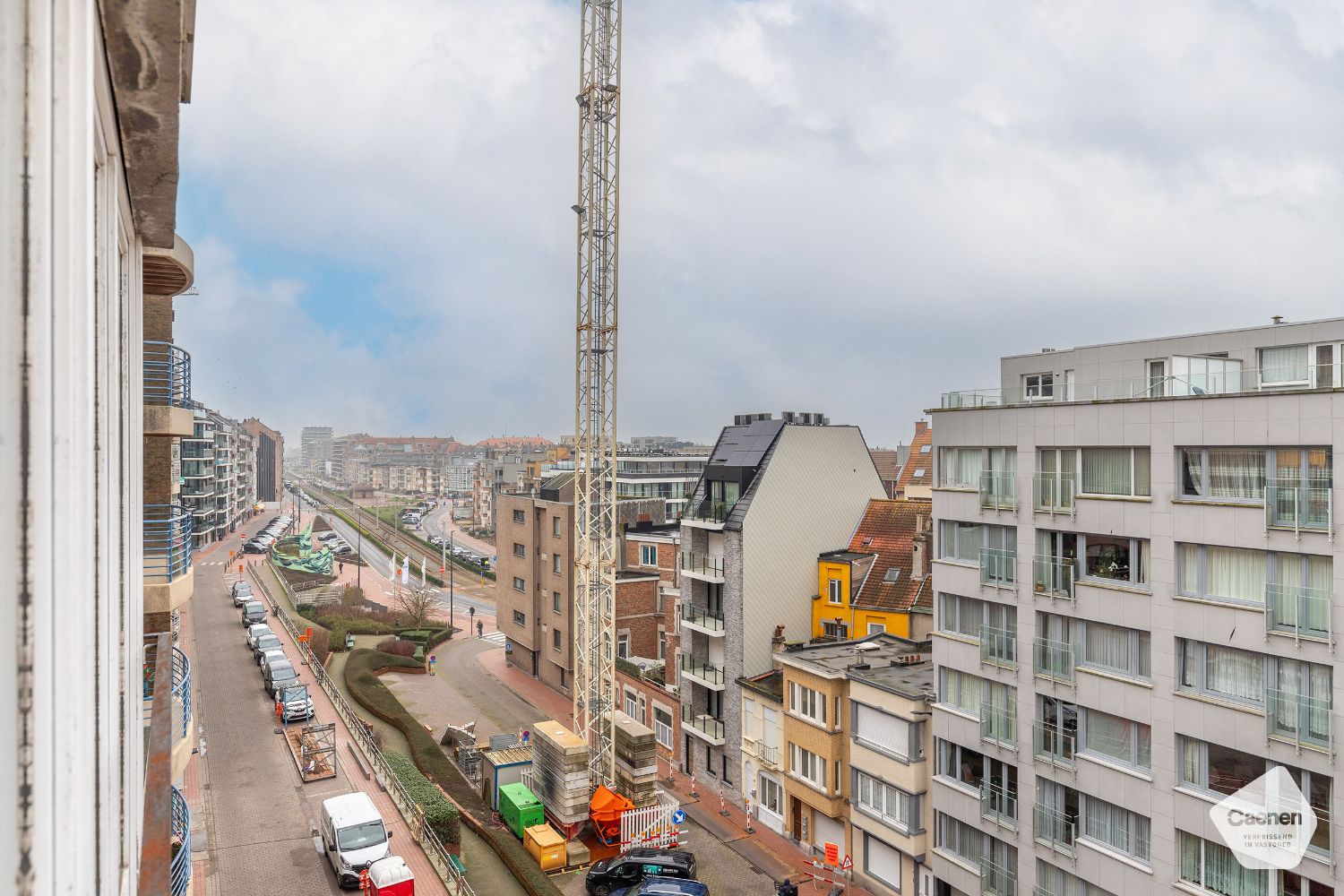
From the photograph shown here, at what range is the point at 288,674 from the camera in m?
33.3

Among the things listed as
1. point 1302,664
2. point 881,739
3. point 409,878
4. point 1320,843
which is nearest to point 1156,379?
point 1302,664

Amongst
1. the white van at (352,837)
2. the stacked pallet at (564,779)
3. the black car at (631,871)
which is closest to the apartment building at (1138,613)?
the black car at (631,871)

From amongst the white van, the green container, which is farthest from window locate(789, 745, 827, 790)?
the white van

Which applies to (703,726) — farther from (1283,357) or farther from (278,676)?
(1283,357)

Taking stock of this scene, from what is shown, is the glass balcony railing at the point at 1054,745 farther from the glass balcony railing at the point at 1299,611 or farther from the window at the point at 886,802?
the glass balcony railing at the point at 1299,611

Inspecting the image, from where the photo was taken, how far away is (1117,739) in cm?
1905

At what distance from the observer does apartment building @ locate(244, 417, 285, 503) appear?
152 meters

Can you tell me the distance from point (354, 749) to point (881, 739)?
16264mm

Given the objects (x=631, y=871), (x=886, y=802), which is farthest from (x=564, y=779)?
(x=886, y=802)

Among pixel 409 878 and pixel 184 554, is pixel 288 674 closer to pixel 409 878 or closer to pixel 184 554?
pixel 409 878

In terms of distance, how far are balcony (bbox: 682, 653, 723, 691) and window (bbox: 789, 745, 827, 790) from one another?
5158mm

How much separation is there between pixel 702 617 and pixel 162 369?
26.2m

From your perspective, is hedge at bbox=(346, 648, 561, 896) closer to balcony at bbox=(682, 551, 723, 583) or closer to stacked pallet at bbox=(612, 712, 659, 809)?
stacked pallet at bbox=(612, 712, 659, 809)

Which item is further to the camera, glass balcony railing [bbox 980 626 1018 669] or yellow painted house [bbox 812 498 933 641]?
yellow painted house [bbox 812 498 933 641]
